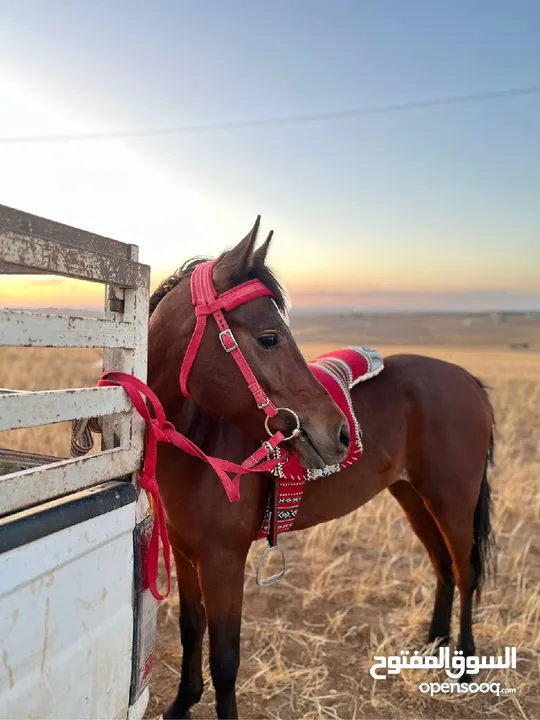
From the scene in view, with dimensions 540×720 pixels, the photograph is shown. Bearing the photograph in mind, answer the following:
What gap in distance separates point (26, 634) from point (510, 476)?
22.3ft

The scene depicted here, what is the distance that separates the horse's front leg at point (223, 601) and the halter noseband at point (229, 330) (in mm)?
621

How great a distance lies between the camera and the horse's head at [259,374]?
2035 millimetres

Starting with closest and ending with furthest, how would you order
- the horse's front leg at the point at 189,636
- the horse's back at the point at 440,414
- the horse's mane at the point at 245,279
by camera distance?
the horse's mane at the point at 245,279
the horse's front leg at the point at 189,636
the horse's back at the point at 440,414

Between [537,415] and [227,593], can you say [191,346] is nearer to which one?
[227,593]

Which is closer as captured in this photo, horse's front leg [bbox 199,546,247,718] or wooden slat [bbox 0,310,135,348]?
wooden slat [bbox 0,310,135,348]

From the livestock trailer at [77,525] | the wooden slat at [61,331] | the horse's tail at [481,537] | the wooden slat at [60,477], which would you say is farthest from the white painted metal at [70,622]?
the horse's tail at [481,537]

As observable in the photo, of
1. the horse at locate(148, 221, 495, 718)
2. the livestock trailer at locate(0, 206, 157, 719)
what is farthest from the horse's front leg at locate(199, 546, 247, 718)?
the livestock trailer at locate(0, 206, 157, 719)

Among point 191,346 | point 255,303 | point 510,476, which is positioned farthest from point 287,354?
point 510,476

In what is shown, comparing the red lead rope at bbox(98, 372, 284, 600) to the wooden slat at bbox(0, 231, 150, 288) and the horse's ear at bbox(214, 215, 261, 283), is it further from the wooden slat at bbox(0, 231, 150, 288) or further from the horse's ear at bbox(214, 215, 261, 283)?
the horse's ear at bbox(214, 215, 261, 283)

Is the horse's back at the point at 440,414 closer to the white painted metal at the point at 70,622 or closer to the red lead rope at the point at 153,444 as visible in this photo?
the red lead rope at the point at 153,444

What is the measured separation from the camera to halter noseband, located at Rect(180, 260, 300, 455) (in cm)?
202
